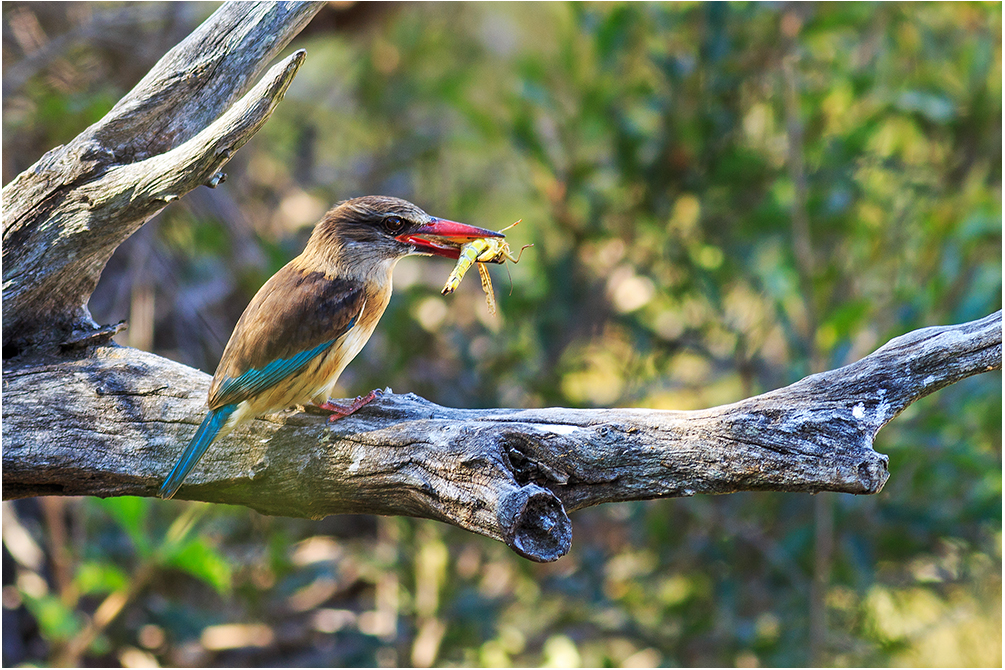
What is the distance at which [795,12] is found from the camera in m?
3.90

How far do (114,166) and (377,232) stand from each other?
2.32 ft

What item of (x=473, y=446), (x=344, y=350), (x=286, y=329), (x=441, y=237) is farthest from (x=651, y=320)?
(x=473, y=446)

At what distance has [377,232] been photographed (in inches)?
98.1

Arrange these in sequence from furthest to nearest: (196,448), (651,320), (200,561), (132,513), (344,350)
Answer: (651,320), (132,513), (200,561), (344,350), (196,448)

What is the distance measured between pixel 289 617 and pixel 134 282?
1.80 meters

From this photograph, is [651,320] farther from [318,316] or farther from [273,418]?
[273,418]

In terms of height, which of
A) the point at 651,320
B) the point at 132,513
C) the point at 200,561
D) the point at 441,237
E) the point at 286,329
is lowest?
the point at 200,561

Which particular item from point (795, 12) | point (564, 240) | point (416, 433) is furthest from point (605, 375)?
point (416, 433)

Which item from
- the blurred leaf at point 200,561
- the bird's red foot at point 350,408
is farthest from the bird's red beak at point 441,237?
the blurred leaf at point 200,561

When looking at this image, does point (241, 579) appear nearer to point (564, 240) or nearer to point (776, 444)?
point (564, 240)

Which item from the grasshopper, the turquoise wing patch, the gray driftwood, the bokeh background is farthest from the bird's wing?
the bokeh background

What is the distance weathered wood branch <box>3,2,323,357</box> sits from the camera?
6.71 ft

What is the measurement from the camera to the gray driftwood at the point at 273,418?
66.6 inches

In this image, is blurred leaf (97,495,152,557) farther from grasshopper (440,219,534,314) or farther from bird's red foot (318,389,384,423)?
grasshopper (440,219,534,314)
